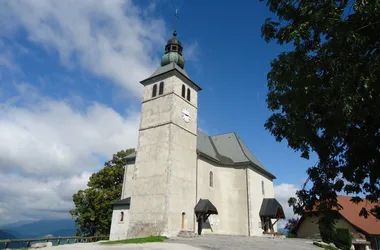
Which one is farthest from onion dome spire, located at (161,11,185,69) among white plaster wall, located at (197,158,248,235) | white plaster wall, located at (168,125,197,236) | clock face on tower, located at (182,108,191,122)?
white plaster wall, located at (197,158,248,235)

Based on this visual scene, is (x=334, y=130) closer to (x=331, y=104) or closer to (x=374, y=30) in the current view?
(x=331, y=104)

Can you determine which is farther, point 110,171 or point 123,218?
point 110,171

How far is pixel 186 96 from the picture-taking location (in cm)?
2567

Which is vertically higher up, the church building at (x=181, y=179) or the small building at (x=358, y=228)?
the church building at (x=181, y=179)

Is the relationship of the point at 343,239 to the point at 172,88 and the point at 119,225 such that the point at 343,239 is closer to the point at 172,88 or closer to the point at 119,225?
the point at 119,225

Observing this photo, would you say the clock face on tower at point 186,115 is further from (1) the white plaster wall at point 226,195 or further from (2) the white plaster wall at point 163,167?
(1) the white plaster wall at point 226,195

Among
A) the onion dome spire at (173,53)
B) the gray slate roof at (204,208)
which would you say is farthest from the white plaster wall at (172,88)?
the gray slate roof at (204,208)

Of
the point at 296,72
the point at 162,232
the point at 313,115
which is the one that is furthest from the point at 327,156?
the point at 162,232

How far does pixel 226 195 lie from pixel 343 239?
33.7ft

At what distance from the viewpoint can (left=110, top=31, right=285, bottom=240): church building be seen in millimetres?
21078

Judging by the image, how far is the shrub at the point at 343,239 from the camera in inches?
818

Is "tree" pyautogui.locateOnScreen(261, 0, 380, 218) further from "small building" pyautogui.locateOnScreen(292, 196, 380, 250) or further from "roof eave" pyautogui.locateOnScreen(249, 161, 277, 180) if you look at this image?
"roof eave" pyautogui.locateOnScreen(249, 161, 277, 180)

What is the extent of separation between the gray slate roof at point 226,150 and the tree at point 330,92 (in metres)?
17.1

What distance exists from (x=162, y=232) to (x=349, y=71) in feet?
57.2
